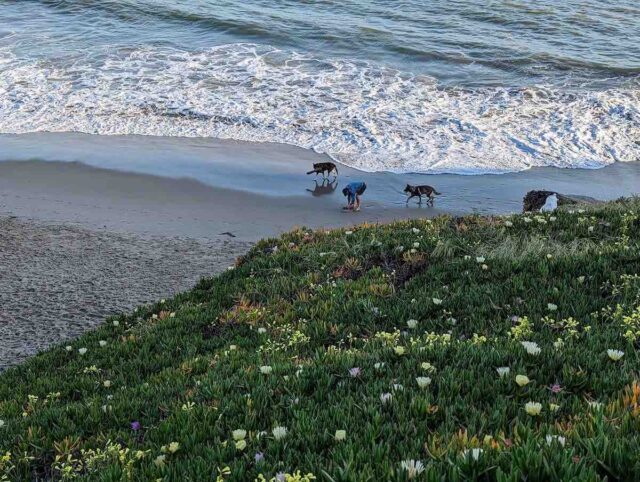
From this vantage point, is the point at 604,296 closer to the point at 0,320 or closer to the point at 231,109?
the point at 0,320

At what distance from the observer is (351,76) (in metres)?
26.6

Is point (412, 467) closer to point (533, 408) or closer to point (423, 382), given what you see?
point (533, 408)

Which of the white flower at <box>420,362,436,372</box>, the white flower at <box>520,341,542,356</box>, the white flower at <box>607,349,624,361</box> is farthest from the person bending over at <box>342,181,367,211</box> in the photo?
the white flower at <box>607,349,624,361</box>

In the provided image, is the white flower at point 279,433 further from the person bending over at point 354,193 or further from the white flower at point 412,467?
the person bending over at point 354,193

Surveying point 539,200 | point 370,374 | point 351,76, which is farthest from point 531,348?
point 351,76

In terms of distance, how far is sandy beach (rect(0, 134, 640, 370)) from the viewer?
10.8 meters

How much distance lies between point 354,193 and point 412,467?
12.6 m

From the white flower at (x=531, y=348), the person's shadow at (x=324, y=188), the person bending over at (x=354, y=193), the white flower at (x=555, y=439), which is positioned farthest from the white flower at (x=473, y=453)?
the person's shadow at (x=324, y=188)

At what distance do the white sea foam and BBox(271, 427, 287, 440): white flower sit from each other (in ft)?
49.1

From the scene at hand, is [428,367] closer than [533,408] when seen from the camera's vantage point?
No

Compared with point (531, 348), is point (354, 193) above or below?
below

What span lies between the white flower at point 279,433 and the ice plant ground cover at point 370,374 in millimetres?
26

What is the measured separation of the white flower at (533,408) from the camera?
10.7ft

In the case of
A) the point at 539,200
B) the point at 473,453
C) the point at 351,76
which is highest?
the point at 351,76
